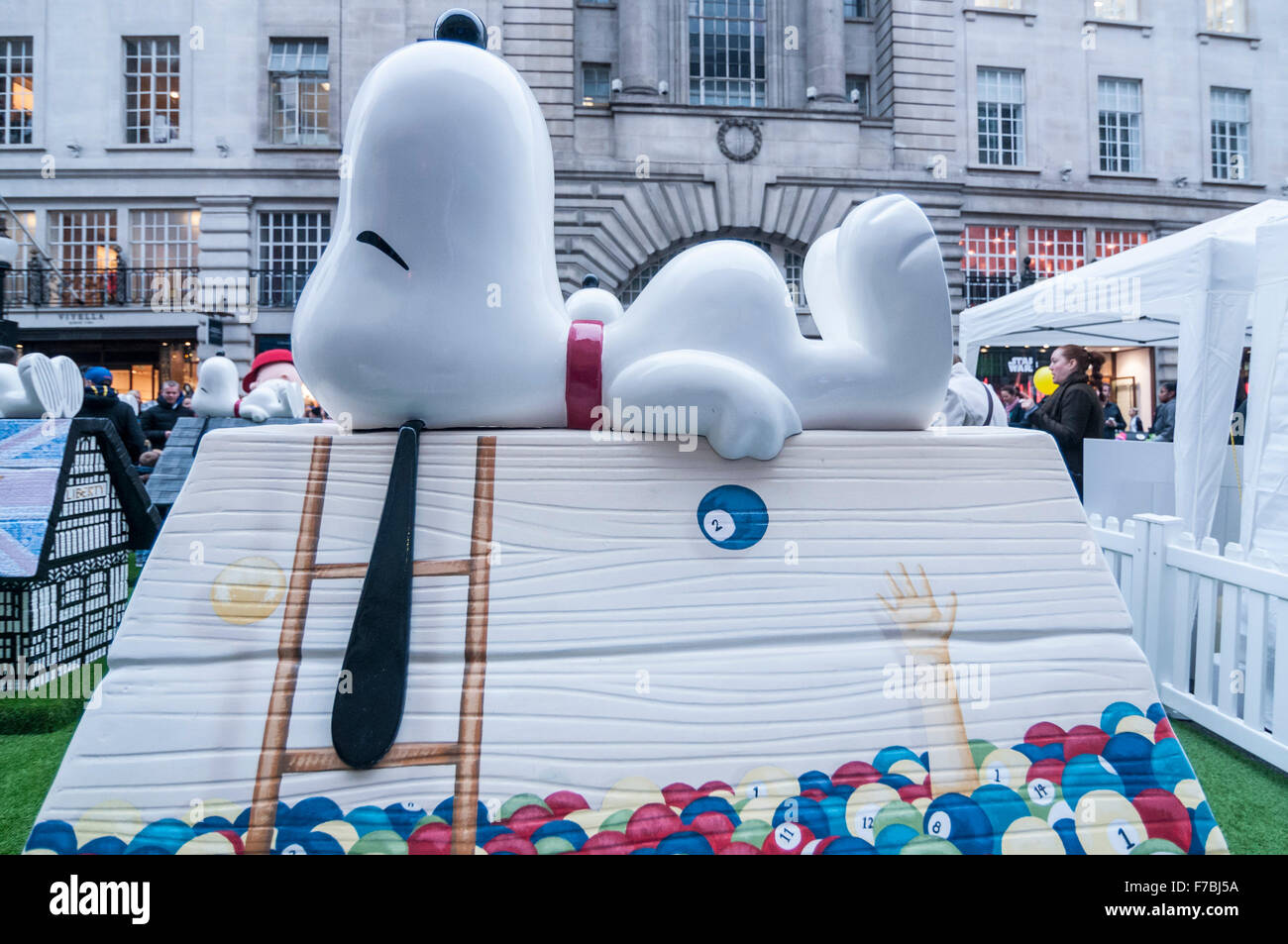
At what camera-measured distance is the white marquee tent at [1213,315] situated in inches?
167

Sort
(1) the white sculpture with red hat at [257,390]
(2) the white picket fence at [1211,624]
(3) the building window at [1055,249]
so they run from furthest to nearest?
(3) the building window at [1055,249] < (1) the white sculpture with red hat at [257,390] < (2) the white picket fence at [1211,624]

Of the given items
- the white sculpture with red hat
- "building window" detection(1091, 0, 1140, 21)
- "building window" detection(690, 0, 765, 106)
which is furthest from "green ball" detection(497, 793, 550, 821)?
"building window" detection(1091, 0, 1140, 21)

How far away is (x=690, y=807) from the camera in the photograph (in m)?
0.84

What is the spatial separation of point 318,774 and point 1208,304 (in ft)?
19.6

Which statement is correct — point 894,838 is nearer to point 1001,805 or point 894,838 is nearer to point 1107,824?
point 1001,805

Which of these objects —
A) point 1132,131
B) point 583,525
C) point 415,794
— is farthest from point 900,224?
point 1132,131

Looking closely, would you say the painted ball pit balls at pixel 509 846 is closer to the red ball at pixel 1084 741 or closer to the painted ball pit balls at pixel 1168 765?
the red ball at pixel 1084 741

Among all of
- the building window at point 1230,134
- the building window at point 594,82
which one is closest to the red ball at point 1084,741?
the building window at point 594,82

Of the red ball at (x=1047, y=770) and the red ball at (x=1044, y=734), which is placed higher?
the red ball at (x=1044, y=734)

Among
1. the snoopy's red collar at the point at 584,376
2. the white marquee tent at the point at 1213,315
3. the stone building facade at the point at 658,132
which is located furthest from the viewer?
the stone building facade at the point at 658,132

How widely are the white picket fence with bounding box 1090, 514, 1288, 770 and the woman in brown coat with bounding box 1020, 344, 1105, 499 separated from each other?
211cm

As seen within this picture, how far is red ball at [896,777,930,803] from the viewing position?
0.87 metres

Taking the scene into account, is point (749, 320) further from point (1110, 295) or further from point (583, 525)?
point (1110, 295)

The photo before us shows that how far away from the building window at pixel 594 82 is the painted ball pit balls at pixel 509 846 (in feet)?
67.5
